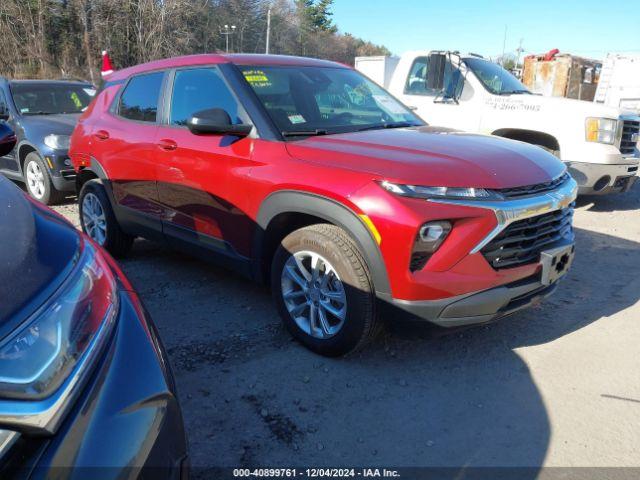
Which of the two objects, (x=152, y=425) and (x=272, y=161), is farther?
(x=272, y=161)

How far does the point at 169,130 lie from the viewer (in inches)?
151

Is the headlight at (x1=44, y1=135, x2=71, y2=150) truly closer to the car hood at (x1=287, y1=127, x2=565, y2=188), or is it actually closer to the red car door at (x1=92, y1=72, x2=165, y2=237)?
the red car door at (x1=92, y1=72, x2=165, y2=237)

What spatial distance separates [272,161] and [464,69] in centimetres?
482

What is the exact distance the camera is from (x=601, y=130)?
633 centimetres

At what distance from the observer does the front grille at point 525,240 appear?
8.74 feet

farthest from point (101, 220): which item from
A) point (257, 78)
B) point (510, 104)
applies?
point (510, 104)

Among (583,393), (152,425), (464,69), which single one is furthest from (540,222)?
(464,69)

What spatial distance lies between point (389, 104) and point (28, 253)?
324cm

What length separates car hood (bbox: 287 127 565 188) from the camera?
263 centimetres

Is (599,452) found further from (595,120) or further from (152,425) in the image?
(595,120)

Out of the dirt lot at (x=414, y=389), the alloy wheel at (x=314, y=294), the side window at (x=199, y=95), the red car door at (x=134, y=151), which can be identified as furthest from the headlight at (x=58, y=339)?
the red car door at (x=134, y=151)

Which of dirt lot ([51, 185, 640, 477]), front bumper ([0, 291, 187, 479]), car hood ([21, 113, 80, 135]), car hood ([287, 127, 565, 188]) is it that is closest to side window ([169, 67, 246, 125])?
car hood ([287, 127, 565, 188])

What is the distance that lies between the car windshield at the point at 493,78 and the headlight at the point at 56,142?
5.44 m

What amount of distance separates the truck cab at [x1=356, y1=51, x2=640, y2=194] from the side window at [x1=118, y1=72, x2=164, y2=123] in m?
3.83
